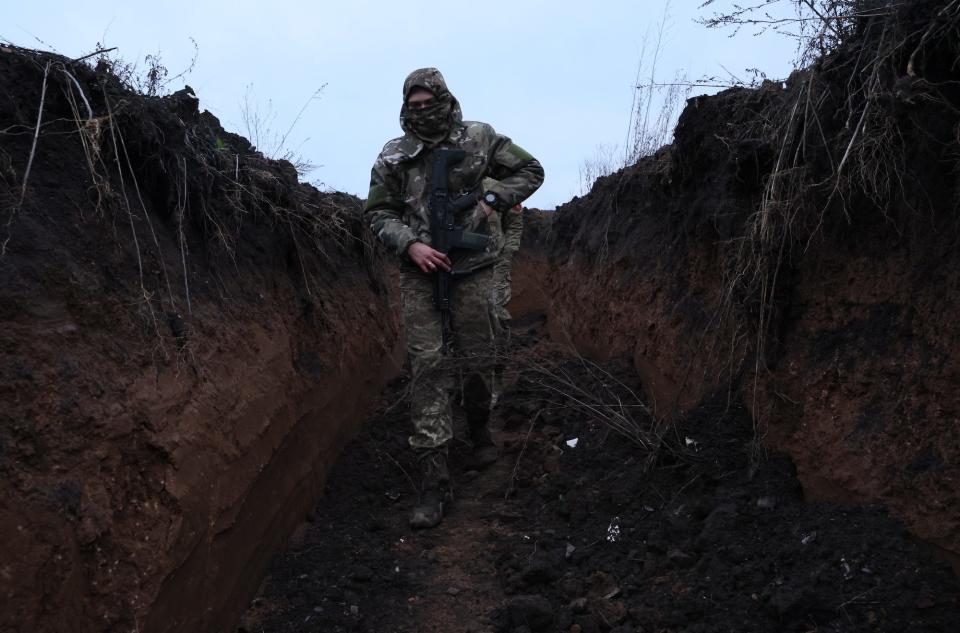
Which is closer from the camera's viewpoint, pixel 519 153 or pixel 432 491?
pixel 432 491

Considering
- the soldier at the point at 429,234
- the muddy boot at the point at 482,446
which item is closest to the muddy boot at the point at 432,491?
the soldier at the point at 429,234

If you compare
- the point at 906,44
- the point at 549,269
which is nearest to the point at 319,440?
the point at 906,44

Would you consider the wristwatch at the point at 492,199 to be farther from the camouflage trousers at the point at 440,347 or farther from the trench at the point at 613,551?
the trench at the point at 613,551

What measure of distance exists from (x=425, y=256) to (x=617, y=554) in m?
1.67

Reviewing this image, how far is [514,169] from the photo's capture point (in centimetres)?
418

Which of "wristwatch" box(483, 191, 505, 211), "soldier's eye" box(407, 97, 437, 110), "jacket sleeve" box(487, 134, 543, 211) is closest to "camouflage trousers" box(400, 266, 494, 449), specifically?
"wristwatch" box(483, 191, 505, 211)

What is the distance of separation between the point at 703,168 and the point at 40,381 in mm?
3371

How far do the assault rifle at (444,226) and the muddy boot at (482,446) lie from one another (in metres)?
0.82

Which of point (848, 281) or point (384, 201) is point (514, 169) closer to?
point (384, 201)

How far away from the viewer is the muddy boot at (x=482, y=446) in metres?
4.28

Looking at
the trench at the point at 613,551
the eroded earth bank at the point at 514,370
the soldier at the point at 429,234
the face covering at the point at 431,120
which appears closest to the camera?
the eroded earth bank at the point at 514,370

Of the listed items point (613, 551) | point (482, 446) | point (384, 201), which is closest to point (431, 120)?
point (384, 201)

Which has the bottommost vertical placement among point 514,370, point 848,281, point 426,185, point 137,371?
point 137,371

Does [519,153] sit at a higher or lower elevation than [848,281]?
higher
